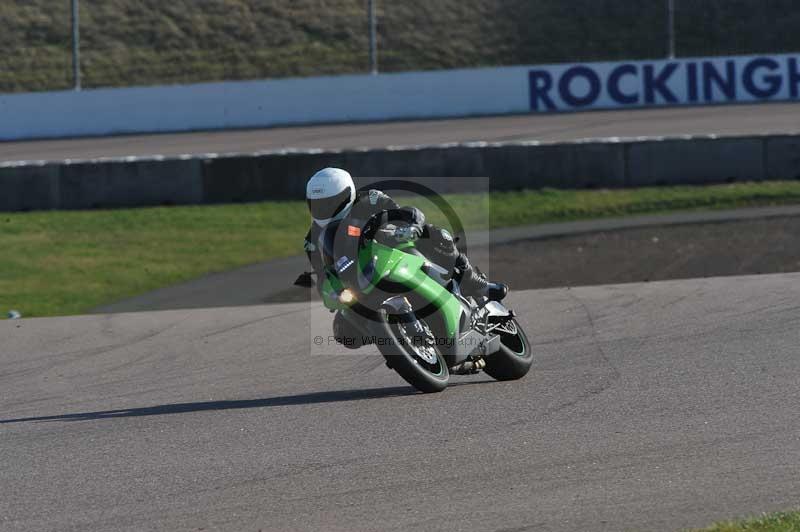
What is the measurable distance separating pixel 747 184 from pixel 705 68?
10.7 meters

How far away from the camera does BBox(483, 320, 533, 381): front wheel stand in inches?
320

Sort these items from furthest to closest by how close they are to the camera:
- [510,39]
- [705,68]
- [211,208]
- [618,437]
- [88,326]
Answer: [510,39]
[705,68]
[211,208]
[88,326]
[618,437]

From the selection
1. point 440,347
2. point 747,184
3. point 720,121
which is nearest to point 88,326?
point 440,347

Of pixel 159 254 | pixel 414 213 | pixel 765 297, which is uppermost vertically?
pixel 414 213

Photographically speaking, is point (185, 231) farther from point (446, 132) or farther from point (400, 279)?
point (400, 279)

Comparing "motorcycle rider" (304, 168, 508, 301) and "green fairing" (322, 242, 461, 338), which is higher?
"motorcycle rider" (304, 168, 508, 301)

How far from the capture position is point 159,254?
56.5 ft

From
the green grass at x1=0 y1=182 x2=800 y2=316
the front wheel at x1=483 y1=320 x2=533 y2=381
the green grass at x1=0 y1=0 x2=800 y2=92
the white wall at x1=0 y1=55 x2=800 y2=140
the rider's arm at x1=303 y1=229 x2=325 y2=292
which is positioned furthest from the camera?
the green grass at x1=0 y1=0 x2=800 y2=92

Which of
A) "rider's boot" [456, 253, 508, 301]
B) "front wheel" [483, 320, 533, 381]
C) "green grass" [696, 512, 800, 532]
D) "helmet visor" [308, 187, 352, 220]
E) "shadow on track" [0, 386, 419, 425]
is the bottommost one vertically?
"shadow on track" [0, 386, 419, 425]

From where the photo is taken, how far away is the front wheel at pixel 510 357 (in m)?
8.12

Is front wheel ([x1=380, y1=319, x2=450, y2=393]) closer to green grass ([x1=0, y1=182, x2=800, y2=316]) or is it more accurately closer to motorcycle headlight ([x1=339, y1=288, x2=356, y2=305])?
motorcycle headlight ([x1=339, y1=288, x2=356, y2=305])

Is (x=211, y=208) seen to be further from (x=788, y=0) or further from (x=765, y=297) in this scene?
(x=788, y=0)

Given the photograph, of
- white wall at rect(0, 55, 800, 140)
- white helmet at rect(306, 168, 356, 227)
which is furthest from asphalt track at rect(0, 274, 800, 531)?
white wall at rect(0, 55, 800, 140)

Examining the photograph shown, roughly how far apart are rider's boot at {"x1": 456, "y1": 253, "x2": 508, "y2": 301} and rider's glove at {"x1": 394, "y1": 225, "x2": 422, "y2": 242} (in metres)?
0.63
